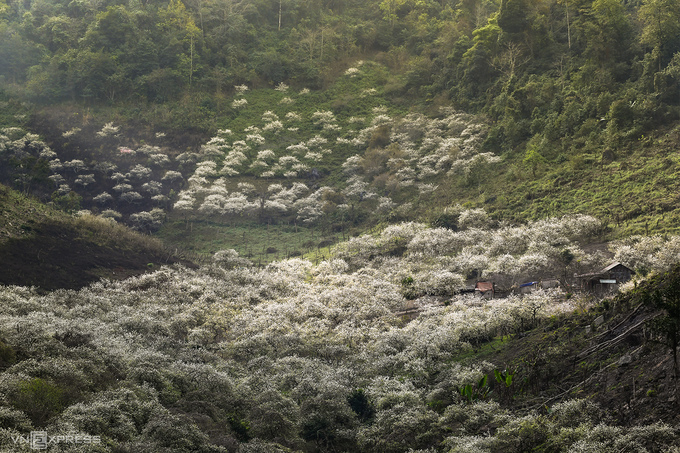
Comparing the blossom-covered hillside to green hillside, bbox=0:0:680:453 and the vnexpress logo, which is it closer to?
green hillside, bbox=0:0:680:453

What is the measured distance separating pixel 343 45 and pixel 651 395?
84479 millimetres

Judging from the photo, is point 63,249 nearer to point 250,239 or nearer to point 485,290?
point 250,239

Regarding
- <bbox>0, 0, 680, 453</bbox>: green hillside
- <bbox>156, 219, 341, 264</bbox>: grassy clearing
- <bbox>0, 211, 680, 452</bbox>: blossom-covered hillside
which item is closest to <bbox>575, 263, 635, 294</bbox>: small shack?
<bbox>0, 0, 680, 453</bbox>: green hillside

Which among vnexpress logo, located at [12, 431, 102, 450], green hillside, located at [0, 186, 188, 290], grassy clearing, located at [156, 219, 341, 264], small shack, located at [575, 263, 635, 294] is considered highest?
vnexpress logo, located at [12, 431, 102, 450]

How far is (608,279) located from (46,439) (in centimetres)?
2997

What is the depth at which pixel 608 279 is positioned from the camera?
33.1 m

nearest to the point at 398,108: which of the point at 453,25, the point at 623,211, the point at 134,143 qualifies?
the point at 453,25

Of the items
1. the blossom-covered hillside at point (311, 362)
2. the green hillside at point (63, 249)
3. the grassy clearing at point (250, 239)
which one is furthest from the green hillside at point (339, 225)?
the grassy clearing at point (250, 239)

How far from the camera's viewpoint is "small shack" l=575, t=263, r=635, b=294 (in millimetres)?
32875

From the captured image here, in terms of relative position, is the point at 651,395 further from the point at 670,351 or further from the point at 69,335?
the point at 69,335

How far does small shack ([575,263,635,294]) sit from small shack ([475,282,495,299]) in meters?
5.68

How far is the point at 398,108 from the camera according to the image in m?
80.6

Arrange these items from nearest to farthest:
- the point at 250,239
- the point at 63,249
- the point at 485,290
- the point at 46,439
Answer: the point at 46,439, the point at 485,290, the point at 63,249, the point at 250,239

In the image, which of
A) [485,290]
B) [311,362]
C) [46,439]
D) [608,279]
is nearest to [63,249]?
[311,362]
